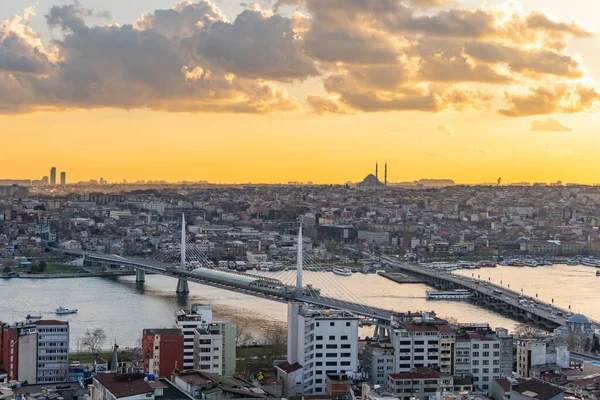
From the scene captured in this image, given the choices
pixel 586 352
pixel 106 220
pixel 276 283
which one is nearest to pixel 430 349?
pixel 586 352

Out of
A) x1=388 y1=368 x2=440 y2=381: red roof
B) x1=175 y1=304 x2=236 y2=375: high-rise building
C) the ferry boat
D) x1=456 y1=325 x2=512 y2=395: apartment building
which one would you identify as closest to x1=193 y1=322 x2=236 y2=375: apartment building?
x1=175 y1=304 x2=236 y2=375: high-rise building

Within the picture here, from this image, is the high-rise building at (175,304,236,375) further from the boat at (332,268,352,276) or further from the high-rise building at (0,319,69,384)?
the boat at (332,268,352,276)

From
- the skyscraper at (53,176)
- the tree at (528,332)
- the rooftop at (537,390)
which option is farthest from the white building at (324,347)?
the skyscraper at (53,176)

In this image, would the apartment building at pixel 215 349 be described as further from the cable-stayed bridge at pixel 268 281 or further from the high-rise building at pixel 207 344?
the cable-stayed bridge at pixel 268 281

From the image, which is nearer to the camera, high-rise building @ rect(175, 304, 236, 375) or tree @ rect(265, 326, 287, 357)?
high-rise building @ rect(175, 304, 236, 375)

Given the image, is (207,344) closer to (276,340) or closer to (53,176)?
(276,340)

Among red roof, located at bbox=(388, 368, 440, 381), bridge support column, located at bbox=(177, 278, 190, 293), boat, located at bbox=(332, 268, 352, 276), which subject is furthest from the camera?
boat, located at bbox=(332, 268, 352, 276)
